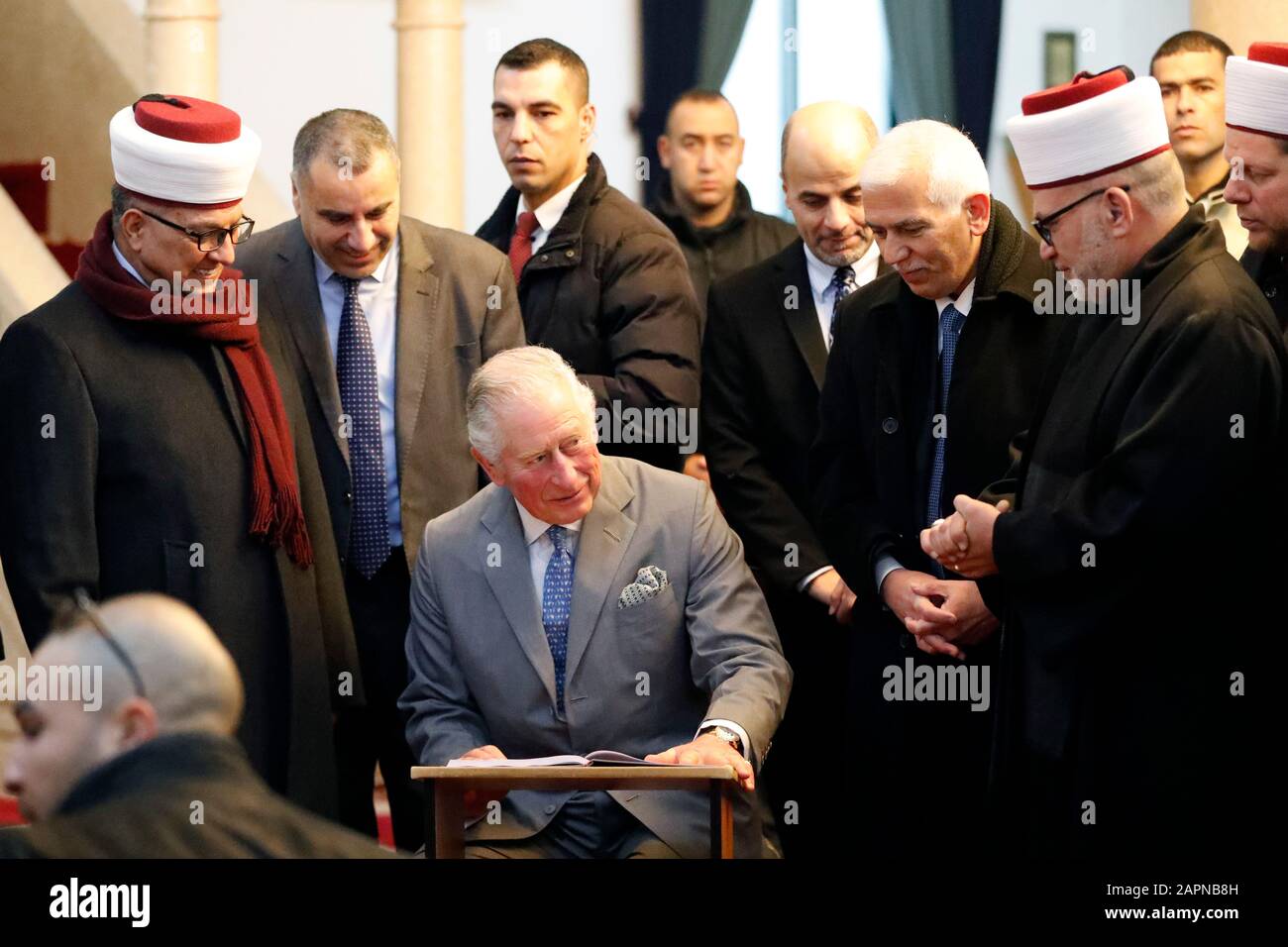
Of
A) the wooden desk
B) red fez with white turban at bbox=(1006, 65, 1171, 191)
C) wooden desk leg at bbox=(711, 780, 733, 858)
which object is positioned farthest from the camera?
red fez with white turban at bbox=(1006, 65, 1171, 191)

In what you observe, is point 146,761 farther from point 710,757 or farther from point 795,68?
point 795,68

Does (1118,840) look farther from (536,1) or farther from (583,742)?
(536,1)

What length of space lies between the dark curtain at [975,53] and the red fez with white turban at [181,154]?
4856mm

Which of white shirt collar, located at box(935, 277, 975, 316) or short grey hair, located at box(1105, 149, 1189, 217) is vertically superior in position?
short grey hair, located at box(1105, 149, 1189, 217)

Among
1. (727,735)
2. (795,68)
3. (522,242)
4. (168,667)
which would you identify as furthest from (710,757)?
(795,68)

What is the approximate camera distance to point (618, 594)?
4.01 m

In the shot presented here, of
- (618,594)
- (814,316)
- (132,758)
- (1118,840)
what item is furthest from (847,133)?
(132,758)

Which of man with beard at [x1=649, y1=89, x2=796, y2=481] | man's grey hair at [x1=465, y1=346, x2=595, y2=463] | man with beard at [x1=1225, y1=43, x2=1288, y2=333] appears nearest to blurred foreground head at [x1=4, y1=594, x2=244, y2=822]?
man's grey hair at [x1=465, y1=346, x2=595, y2=463]

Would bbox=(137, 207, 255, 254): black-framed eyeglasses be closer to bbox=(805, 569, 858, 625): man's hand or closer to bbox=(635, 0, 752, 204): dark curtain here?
bbox=(805, 569, 858, 625): man's hand

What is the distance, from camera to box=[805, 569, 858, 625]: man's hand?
4.64 metres

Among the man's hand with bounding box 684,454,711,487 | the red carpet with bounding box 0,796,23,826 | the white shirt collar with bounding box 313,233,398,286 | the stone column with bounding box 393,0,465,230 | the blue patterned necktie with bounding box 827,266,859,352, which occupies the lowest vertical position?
the red carpet with bounding box 0,796,23,826

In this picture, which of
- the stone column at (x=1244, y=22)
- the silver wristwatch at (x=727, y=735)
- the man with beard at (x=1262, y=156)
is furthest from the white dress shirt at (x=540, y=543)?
the stone column at (x=1244, y=22)

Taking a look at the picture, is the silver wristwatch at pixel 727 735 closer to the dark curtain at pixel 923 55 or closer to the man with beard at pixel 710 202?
the man with beard at pixel 710 202

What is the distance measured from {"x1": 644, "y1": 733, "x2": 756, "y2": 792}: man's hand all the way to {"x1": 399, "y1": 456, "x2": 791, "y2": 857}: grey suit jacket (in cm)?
17
